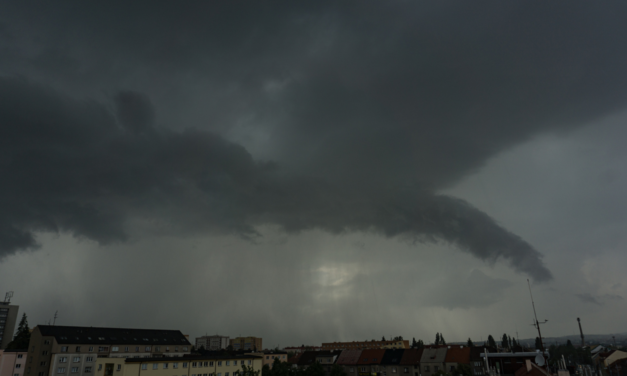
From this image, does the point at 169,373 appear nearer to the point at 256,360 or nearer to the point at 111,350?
the point at 256,360

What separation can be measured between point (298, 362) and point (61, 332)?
80.0 metres

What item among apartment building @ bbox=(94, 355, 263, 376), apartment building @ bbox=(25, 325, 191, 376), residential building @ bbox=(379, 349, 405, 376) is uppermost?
apartment building @ bbox=(25, 325, 191, 376)

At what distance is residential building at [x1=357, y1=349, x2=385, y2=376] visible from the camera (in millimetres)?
125125

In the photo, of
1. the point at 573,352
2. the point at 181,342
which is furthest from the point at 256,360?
the point at 573,352

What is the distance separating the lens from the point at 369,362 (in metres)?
128

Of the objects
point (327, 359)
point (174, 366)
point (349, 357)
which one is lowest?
point (327, 359)

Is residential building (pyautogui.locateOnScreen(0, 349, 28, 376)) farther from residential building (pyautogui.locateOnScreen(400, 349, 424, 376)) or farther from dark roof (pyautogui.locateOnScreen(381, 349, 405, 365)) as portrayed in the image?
residential building (pyautogui.locateOnScreen(400, 349, 424, 376))

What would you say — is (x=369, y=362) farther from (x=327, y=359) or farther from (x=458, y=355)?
(x=458, y=355)

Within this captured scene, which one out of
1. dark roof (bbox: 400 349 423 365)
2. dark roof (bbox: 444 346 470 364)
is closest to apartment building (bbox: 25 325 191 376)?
dark roof (bbox: 400 349 423 365)

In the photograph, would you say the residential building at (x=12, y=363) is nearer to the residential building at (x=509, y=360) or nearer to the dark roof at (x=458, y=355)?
the dark roof at (x=458, y=355)

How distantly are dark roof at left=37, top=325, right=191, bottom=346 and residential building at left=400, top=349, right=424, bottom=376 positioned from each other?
80.3m

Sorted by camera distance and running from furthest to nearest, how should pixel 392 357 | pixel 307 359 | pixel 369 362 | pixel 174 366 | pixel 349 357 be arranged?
pixel 307 359, pixel 349 357, pixel 369 362, pixel 392 357, pixel 174 366

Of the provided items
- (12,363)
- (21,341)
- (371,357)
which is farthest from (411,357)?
(21,341)

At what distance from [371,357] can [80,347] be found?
91.9 meters
